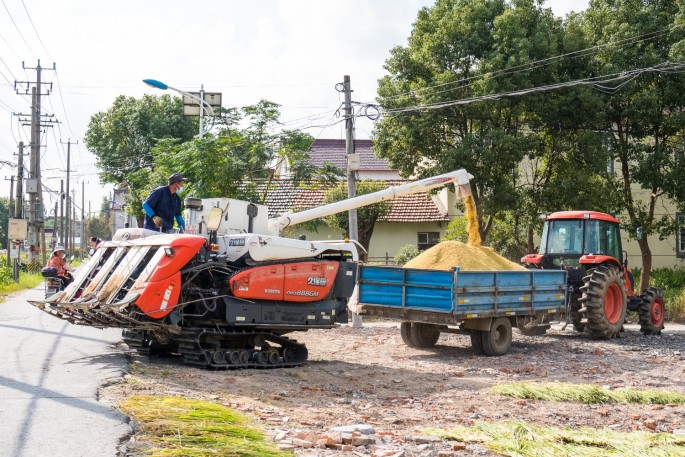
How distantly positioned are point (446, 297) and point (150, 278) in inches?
201

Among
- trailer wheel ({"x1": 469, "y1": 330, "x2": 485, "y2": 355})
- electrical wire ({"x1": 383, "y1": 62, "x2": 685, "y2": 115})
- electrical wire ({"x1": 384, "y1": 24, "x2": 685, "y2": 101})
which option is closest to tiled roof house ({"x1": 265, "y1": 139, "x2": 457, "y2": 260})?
electrical wire ({"x1": 384, "y1": 24, "x2": 685, "y2": 101})

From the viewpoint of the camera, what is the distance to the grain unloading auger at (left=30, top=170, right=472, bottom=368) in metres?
11.5

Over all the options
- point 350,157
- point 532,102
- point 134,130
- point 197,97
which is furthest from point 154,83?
point 134,130

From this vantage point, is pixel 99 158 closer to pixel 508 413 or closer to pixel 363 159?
pixel 363 159

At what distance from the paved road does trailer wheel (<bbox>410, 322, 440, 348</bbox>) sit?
5551 millimetres

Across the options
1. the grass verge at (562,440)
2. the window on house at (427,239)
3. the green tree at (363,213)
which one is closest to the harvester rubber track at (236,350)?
the grass verge at (562,440)

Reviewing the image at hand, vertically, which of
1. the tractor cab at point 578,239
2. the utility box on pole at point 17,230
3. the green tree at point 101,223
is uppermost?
Answer: the green tree at point 101,223

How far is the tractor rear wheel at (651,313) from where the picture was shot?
61.9 feet

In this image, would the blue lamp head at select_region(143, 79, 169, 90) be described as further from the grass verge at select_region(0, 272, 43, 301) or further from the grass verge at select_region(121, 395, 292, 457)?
the grass verge at select_region(121, 395, 292, 457)

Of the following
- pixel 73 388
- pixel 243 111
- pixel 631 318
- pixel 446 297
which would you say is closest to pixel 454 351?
pixel 446 297

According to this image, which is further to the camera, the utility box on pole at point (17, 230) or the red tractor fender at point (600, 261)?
the utility box on pole at point (17, 230)

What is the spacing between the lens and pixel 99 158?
5553cm

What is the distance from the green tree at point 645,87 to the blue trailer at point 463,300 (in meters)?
10.7

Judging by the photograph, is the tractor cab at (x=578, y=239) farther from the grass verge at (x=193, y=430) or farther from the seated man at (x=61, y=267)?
the grass verge at (x=193, y=430)
